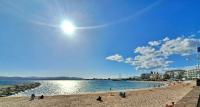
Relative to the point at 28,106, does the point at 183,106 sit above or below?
above

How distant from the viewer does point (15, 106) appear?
1249 inches

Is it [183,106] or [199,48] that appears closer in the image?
[183,106]

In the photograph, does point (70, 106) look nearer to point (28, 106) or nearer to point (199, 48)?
point (28, 106)

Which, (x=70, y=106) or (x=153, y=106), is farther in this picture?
(x=70, y=106)

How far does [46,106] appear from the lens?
31250 millimetres

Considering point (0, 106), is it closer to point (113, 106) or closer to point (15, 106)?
point (15, 106)

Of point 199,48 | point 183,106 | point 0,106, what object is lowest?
point 0,106

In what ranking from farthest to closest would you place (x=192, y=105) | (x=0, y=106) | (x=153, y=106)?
(x=0, y=106)
(x=153, y=106)
(x=192, y=105)

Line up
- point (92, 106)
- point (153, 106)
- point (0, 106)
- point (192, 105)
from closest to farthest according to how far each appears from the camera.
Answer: point (192, 105) → point (153, 106) → point (92, 106) → point (0, 106)

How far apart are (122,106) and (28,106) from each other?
38.4 ft

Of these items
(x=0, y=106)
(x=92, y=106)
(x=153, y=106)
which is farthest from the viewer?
(x=0, y=106)

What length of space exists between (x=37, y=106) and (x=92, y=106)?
23.1ft

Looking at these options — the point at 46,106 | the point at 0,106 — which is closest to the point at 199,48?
the point at 46,106

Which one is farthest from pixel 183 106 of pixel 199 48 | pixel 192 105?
pixel 199 48
